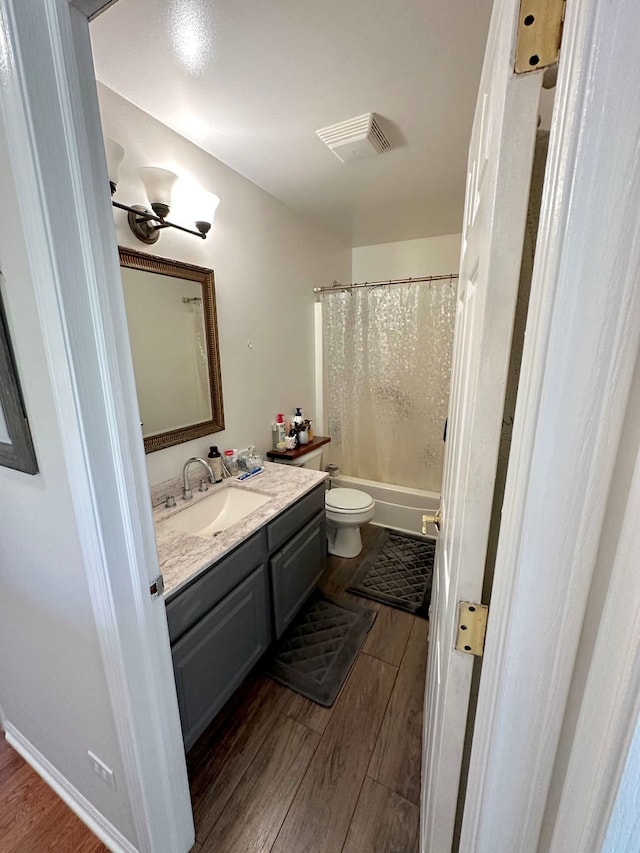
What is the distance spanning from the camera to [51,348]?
695mm

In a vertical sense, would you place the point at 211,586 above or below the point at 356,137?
below

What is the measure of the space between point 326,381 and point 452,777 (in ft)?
8.50

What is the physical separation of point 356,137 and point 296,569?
6.77 feet

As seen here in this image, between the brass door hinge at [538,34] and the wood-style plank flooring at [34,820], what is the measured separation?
6.87 feet

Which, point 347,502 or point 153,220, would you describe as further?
point 347,502

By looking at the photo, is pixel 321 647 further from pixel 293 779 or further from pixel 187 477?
pixel 187 477

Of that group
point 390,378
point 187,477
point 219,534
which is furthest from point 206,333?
point 390,378

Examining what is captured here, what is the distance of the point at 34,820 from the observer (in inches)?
44.5

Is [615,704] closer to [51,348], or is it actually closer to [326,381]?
[51,348]

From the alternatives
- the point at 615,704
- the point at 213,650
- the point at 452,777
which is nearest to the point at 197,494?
the point at 213,650

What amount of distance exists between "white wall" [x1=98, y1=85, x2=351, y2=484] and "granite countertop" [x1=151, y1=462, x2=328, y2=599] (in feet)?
0.57

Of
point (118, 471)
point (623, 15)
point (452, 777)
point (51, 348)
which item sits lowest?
point (452, 777)

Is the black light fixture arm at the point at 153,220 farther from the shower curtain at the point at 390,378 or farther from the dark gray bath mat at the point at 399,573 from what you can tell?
the dark gray bath mat at the point at 399,573

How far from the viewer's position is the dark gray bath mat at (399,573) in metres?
2.09
